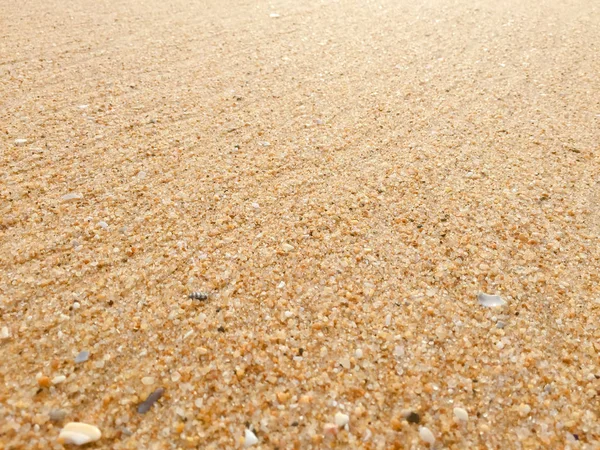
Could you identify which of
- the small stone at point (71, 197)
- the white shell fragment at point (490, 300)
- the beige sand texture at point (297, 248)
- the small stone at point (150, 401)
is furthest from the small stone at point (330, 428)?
the small stone at point (71, 197)

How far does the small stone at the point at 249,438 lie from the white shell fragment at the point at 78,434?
1.23ft

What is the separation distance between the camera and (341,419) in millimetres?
1269

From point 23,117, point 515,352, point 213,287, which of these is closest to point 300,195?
point 213,287

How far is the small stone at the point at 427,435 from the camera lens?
1.24 metres

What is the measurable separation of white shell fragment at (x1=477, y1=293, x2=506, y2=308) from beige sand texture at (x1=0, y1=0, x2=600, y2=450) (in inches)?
1.0

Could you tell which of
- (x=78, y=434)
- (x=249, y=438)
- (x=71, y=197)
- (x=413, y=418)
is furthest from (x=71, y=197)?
(x=413, y=418)

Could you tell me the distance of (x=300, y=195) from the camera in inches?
82.5

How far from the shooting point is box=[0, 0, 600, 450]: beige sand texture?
1298 mm

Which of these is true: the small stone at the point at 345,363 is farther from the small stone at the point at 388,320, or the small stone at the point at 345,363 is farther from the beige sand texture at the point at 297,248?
the small stone at the point at 388,320

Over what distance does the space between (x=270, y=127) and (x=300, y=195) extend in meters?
0.66

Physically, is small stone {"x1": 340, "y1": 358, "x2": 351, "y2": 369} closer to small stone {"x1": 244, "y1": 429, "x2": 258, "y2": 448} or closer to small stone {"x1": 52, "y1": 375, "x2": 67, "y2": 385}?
small stone {"x1": 244, "y1": 429, "x2": 258, "y2": 448}

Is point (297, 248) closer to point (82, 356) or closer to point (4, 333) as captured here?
point (82, 356)

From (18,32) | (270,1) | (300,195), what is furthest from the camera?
(270,1)

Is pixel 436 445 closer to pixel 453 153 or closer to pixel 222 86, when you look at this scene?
pixel 453 153
